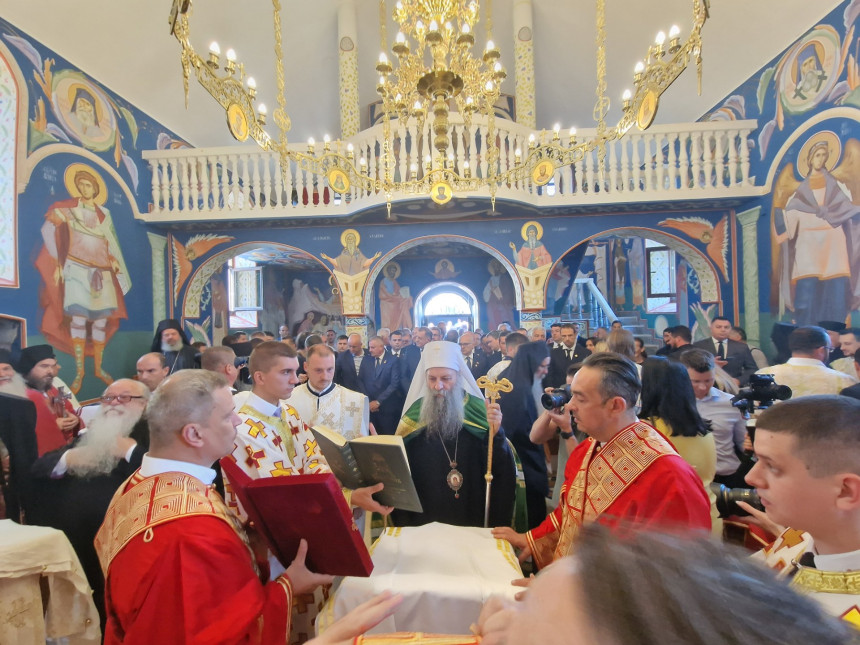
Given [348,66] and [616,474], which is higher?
[348,66]

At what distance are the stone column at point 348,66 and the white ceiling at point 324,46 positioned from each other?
15.0 inches

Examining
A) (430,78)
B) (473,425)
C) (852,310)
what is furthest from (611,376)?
(852,310)

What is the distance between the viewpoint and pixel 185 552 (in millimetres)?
1398

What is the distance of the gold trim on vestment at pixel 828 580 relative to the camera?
3.75 ft

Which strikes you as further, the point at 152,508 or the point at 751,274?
the point at 751,274

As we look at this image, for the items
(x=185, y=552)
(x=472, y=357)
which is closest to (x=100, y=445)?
(x=185, y=552)

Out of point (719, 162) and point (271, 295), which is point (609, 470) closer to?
point (719, 162)

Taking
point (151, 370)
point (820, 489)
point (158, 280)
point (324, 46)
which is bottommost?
point (820, 489)

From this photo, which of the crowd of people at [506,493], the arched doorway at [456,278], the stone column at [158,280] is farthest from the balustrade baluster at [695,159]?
the stone column at [158,280]

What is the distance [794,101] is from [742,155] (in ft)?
3.82

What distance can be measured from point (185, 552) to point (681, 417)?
2413 mm

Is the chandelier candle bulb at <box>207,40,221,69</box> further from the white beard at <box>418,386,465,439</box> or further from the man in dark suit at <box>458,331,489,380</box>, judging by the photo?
the man in dark suit at <box>458,331,489,380</box>

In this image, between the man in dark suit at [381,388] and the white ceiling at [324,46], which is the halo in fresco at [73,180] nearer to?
the white ceiling at [324,46]

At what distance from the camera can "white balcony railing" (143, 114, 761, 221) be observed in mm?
8852
